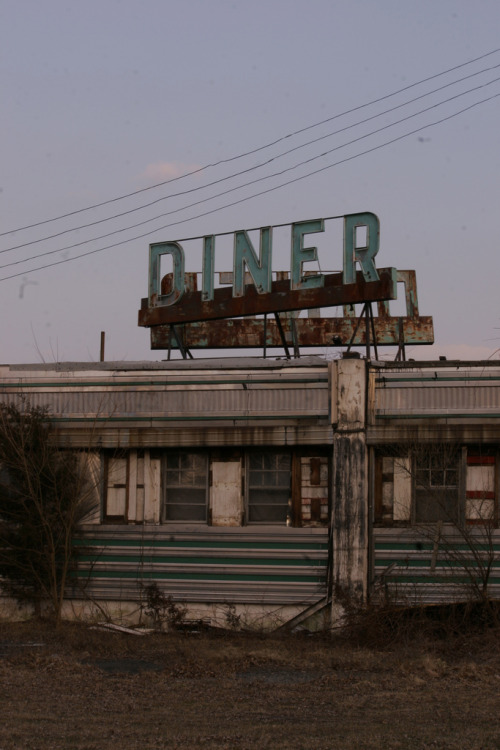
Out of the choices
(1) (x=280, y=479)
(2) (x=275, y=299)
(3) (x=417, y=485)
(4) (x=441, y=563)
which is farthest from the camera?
(2) (x=275, y=299)

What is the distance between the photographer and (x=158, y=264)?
17.8m

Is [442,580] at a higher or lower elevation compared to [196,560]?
lower

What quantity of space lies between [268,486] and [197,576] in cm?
179

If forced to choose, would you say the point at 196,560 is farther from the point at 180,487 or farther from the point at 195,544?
the point at 180,487

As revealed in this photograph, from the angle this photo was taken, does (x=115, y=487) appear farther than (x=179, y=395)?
Yes

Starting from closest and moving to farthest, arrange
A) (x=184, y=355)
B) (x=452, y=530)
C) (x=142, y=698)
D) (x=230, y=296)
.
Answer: (x=142, y=698) → (x=452, y=530) → (x=230, y=296) → (x=184, y=355)

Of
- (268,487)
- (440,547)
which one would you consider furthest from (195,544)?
(440,547)

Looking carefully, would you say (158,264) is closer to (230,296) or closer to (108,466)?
(230,296)

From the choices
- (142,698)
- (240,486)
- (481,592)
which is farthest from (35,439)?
(481,592)

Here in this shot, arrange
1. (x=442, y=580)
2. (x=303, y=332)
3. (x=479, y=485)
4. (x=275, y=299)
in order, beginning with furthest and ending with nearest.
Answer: (x=303, y=332) → (x=275, y=299) → (x=479, y=485) → (x=442, y=580)

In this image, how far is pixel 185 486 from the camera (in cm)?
1573

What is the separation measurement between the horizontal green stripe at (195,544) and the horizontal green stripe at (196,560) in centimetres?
17

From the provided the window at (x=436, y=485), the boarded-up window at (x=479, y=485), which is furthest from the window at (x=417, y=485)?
the boarded-up window at (x=479, y=485)

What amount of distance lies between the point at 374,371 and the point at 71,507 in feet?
16.7
